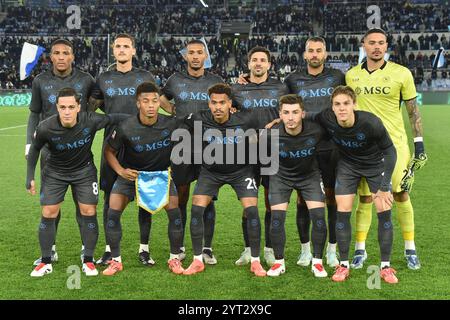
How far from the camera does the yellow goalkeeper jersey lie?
19.1 ft

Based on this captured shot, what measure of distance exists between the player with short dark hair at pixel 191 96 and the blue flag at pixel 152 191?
1.42ft

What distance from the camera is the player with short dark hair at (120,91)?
20.1 ft

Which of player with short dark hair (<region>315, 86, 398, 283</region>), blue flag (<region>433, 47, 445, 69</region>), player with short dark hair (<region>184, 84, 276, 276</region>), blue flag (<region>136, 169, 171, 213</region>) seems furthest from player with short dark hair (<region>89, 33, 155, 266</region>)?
blue flag (<region>433, 47, 445, 69</region>)

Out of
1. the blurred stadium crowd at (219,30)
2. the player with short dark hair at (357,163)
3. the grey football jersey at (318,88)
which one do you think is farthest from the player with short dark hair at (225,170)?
the blurred stadium crowd at (219,30)

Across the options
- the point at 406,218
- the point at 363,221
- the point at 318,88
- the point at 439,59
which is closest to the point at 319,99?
the point at 318,88

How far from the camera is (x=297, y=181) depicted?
577 centimetres

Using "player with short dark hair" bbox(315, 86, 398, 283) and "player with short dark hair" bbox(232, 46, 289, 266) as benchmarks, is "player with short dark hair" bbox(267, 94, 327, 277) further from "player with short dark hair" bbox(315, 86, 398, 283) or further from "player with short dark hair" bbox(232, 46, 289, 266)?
"player with short dark hair" bbox(232, 46, 289, 266)

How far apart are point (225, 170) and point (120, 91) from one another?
1306 mm

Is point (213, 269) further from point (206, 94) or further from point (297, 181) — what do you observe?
point (206, 94)

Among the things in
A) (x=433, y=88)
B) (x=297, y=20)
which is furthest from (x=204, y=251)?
(x=297, y=20)

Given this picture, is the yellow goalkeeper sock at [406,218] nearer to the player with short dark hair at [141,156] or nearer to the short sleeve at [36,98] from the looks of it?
the player with short dark hair at [141,156]

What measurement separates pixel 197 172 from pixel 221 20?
3725 centimetres

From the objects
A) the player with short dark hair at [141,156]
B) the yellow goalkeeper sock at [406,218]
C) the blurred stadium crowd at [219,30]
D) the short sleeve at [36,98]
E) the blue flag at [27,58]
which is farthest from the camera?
the blurred stadium crowd at [219,30]

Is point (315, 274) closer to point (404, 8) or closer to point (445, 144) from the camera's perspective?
point (445, 144)
